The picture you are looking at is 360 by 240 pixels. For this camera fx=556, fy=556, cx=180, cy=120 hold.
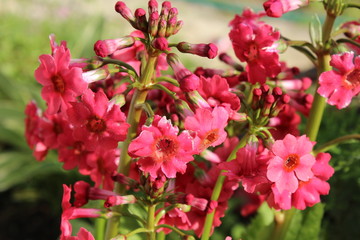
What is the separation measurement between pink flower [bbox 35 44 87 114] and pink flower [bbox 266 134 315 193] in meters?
0.39

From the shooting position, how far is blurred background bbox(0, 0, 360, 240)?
77.3 inches

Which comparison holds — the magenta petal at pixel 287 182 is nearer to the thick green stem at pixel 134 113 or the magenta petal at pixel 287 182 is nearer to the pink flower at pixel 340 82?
the pink flower at pixel 340 82

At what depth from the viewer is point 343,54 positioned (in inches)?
44.3

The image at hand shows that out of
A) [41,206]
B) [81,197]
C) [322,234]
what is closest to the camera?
[81,197]

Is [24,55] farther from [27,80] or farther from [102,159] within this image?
[102,159]

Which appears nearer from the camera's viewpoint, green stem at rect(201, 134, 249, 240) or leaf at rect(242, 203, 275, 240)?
green stem at rect(201, 134, 249, 240)

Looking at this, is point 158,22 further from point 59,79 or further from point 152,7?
point 59,79

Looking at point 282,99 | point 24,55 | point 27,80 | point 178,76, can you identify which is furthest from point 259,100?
point 24,55

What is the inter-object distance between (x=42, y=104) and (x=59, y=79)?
223 centimetres

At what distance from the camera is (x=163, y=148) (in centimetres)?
103

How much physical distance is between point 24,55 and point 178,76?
3386 millimetres

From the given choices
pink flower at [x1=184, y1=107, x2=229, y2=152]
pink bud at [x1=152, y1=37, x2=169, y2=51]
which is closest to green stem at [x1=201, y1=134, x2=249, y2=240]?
pink flower at [x1=184, y1=107, x2=229, y2=152]

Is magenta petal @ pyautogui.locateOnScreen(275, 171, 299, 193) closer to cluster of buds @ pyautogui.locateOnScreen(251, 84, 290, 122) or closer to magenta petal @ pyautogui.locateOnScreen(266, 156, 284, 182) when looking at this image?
magenta petal @ pyautogui.locateOnScreen(266, 156, 284, 182)

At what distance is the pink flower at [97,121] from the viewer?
3.45 feet
